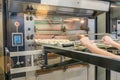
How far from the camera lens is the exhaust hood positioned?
2.07 metres

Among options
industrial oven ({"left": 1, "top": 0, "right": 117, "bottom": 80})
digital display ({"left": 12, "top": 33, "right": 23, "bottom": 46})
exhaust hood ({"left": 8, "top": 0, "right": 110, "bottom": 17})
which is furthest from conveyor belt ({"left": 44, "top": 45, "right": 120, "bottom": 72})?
exhaust hood ({"left": 8, "top": 0, "right": 110, "bottom": 17})

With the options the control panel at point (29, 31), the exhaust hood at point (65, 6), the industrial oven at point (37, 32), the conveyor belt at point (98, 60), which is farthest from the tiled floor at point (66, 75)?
the conveyor belt at point (98, 60)

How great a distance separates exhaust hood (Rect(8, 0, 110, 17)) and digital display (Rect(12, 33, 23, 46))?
0.95ft

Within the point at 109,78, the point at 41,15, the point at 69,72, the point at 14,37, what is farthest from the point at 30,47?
the point at 109,78

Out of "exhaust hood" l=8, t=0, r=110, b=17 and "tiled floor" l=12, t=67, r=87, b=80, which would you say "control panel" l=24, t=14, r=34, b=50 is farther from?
"tiled floor" l=12, t=67, r=87, b=80

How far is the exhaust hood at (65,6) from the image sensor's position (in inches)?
81.4

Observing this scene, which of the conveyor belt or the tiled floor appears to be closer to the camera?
the conveyor belt

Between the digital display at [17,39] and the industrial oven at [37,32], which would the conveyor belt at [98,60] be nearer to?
the industrial oven at [37,32]

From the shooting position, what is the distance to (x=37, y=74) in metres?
2.26

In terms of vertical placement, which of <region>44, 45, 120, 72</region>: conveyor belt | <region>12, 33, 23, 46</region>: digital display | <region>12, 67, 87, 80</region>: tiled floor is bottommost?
<region>12, 67, 87, 80</region>: tiled floor

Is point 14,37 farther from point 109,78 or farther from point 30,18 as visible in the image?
point 109,78

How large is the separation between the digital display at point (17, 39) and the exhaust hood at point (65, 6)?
0.95ft

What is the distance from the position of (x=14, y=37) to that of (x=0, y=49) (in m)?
0.20

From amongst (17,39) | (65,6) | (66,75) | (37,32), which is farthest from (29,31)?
(66,75)
